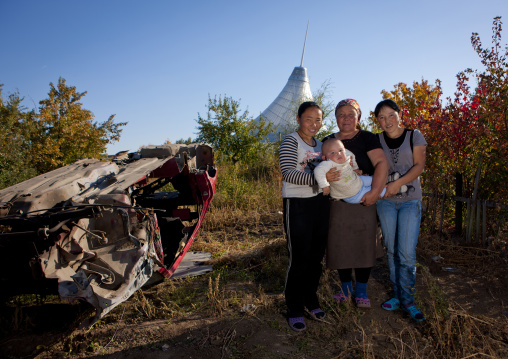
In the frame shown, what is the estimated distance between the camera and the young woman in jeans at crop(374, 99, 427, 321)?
3236mm

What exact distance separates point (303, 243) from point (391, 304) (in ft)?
4.16

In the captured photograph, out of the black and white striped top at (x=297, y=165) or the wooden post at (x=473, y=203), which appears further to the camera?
the wooden post at (x=473, y=203)

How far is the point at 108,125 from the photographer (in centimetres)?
1173

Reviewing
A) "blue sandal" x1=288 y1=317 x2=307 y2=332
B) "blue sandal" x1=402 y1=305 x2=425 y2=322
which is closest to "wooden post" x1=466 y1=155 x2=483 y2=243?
"blue sandal" x1=402 y1=305 x2=425 y2=322

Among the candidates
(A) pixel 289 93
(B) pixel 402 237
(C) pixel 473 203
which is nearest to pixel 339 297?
(B) pixel 402 237

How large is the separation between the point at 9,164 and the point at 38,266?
7405 millimetres

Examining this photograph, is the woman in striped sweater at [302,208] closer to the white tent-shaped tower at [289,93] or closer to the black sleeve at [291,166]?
the black sleeve at [291,166]

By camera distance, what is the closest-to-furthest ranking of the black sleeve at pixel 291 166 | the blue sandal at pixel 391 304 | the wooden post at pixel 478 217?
the black sleeve at pixel 291 166, the blue sandal at pixel 391 304, the wooden post at pixel 478 217

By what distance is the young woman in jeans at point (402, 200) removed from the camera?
3236 mm

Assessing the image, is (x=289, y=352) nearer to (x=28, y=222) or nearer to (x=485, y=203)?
(x=28, y=222)

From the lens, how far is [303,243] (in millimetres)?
3121

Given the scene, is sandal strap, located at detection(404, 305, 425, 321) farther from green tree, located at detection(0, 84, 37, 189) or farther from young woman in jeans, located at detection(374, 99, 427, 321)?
green tree, located at detection(0, 84, 37, 189)

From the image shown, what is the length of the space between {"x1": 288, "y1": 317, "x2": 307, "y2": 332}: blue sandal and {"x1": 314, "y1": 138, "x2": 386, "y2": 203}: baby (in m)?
1.22

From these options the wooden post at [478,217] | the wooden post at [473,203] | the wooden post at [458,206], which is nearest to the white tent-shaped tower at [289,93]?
the wooden post at [458,206]
